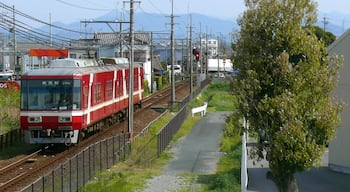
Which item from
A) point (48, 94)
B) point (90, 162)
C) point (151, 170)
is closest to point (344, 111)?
point (151, 170)

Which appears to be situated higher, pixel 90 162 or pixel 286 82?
pixel 286 82

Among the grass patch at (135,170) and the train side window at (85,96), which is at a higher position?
the train side window at (85,96)

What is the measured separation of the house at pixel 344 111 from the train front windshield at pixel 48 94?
8.66m

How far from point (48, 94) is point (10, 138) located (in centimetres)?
354

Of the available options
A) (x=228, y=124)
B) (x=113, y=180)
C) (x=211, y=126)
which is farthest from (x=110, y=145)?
(x=211, y=126)

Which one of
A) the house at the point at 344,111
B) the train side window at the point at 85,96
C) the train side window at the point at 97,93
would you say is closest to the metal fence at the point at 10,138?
the train side window at the point at 85,96

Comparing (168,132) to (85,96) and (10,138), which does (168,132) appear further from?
(10,138)

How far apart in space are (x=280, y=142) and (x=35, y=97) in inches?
491

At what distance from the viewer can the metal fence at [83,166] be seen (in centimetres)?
1367

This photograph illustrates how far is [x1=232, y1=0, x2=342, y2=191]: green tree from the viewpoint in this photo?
11.2 metres

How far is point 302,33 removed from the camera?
11.3 meters

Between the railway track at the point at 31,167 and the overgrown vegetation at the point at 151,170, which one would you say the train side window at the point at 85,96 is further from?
the overgrown vegetation at the point at 151,170

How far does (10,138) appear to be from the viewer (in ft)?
79.8

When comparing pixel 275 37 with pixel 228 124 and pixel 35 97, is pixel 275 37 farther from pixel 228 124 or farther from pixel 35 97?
pixel 35 97
